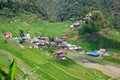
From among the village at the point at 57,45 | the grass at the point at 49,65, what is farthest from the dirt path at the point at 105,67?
the village at the point at 57,45

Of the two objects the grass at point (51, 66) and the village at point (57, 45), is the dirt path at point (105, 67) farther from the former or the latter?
the village at point (57, 45)

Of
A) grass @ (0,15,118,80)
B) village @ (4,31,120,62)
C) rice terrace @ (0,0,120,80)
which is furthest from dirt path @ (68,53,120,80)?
village @ (4,31,120,62)

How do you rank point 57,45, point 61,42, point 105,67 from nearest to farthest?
1. point 105,67
2. point 57,45
3. point 61,42

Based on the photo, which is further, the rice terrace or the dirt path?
the dirt path

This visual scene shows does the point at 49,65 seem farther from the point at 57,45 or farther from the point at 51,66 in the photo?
the point at 57,45

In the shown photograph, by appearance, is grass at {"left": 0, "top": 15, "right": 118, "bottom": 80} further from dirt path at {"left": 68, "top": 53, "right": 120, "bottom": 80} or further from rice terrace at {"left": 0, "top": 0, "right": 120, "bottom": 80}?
dirt path at {"left": 68, "top": 53, "right": 120, "bottom": 80}

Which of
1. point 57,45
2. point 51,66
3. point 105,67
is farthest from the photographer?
point 57,45

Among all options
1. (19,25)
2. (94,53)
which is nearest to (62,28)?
(19,25)

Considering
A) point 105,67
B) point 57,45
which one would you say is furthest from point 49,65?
point 57,45
